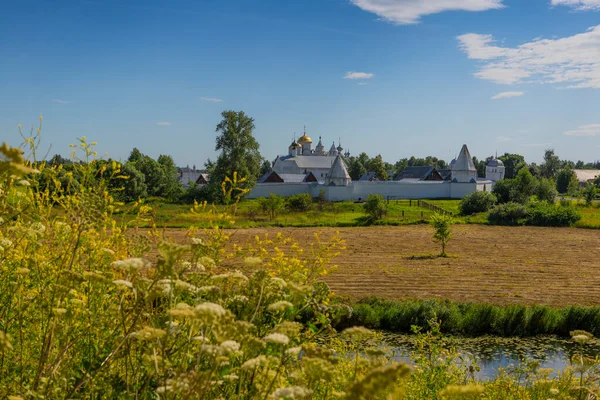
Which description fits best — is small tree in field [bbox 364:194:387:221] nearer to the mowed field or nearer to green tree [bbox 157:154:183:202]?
the mowed field

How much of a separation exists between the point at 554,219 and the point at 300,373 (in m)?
41.3

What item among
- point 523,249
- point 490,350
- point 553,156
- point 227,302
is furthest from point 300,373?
point 553,156

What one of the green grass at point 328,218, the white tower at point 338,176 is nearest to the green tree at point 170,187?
the green grass at point 328,218

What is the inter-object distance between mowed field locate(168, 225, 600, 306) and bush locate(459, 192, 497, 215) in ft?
34.8

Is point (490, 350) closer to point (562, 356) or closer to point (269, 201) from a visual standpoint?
point (562, 356)

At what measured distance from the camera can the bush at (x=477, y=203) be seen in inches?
1820

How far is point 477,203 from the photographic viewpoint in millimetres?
46562

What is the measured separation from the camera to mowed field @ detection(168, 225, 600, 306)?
1756 cm

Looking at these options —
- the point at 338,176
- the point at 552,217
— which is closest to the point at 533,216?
the point at 552,217

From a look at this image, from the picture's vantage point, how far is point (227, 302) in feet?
10.9

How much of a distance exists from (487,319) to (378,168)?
265ft

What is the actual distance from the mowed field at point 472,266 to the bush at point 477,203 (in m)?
10.6

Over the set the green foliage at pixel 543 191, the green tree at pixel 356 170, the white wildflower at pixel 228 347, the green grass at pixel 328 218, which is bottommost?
the green grass at pixel 328 218

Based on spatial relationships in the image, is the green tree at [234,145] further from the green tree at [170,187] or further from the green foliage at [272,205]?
the green foliage at [272,205]
